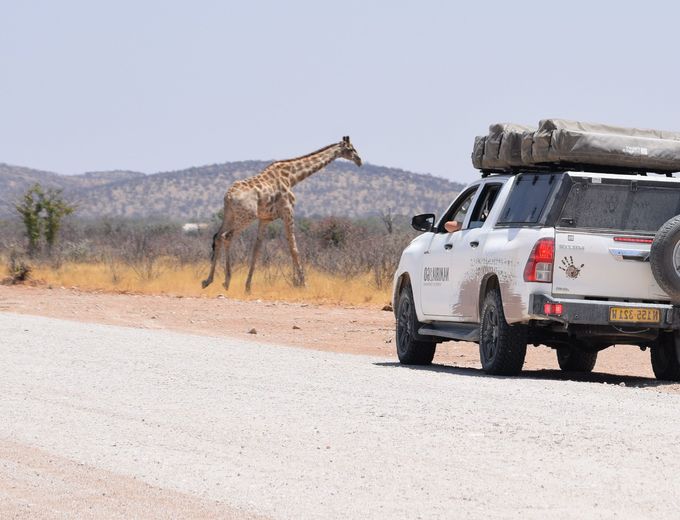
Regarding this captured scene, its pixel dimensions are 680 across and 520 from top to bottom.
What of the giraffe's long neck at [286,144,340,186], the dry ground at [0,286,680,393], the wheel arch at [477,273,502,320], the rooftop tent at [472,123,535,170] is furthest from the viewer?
the giraffe's long neck at [286,144,340,186]

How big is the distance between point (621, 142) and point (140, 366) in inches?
189

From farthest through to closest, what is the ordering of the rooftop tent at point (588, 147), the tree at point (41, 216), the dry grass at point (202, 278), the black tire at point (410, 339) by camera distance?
the tree at point (41, 216), the dry grass at point (202, 278), the black tire at point (410, 339), the rooftop tent at point (588, 147)

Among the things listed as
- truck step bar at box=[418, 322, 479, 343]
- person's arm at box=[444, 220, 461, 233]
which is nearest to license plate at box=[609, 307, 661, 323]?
truck step bar at box=[418, 322, 479, 343]

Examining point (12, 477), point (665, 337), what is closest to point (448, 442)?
point (12, 477)

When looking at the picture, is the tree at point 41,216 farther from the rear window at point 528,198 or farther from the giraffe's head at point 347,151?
the rear window at point 528,198

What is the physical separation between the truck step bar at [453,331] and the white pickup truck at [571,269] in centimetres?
2

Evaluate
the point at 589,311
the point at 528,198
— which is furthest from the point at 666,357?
the point at 528,198

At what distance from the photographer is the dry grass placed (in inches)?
1093

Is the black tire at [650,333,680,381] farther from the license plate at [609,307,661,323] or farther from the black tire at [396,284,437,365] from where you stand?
the black tire at [396,284,437,365]

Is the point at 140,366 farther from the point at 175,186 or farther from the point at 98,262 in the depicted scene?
the point at 175,186

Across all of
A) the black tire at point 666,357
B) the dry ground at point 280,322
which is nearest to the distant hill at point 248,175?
the dry ground at point 280,322

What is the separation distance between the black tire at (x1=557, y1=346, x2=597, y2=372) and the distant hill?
105m

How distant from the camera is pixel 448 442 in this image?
925 cm

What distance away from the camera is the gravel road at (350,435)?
760 cm
